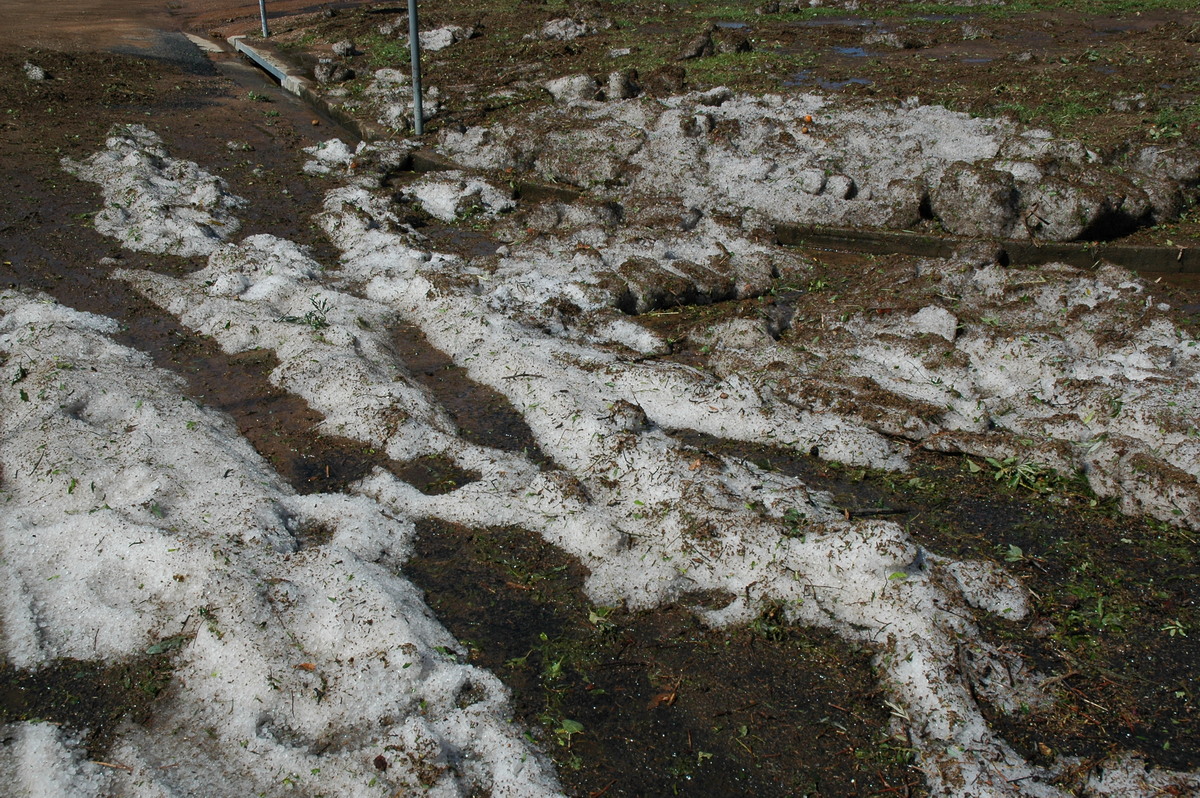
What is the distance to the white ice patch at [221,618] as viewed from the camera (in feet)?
7.69

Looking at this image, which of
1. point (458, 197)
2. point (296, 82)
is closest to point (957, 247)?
point (458, 197)

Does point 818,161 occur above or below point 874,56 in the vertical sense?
below

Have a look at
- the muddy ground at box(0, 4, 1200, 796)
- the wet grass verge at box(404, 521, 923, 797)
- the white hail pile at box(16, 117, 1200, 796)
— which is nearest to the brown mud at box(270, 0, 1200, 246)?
the muddy ground at box(0, 4, 1200, 796)

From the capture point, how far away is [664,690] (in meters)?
2.62

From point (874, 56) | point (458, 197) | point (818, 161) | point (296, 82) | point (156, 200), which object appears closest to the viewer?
point (156, 200)

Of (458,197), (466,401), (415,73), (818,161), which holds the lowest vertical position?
(466,401)

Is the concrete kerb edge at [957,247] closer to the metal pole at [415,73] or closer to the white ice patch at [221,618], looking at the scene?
the metal pole at [415,73]

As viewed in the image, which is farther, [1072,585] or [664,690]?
[1072,585]

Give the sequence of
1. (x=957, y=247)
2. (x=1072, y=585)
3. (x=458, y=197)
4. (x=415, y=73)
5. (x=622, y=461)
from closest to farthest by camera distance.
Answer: (x=1072, y=585) < (x=622, y=461) < (x=957, y=247) < (x=458, y=197) < (x=415, y=73)

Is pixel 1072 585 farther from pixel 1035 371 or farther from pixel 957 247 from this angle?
pixel 957 247

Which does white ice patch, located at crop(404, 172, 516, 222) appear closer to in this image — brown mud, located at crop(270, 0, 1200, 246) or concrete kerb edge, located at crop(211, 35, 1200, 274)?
concrete kerb edge, located at crop(211, 35, 1200, 274)

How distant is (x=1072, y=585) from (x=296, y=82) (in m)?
9.65

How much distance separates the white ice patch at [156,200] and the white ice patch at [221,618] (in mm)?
2178

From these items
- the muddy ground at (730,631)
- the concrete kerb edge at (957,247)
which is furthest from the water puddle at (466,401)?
the concrete kerb edge at (957,247)
